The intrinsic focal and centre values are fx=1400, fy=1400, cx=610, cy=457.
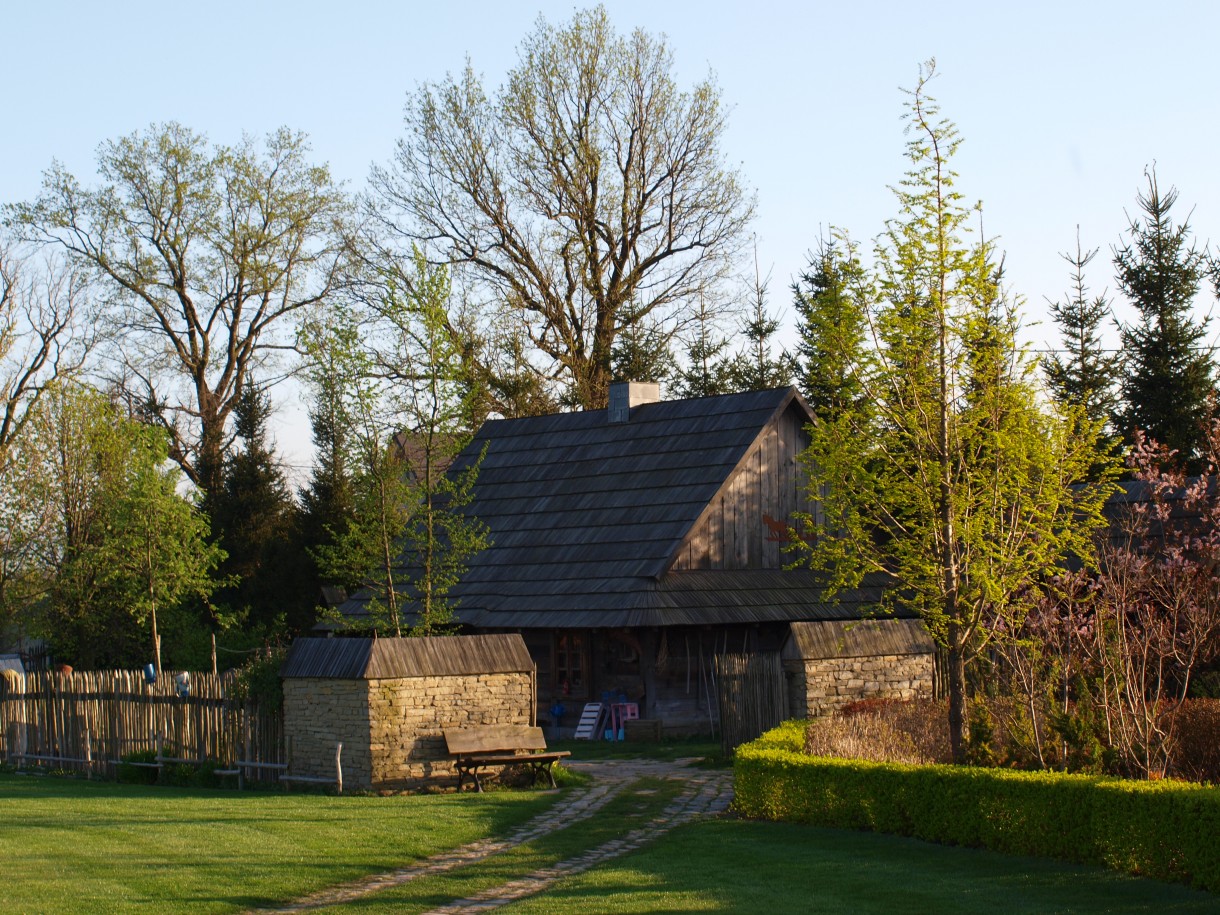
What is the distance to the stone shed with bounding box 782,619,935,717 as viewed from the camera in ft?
59.5

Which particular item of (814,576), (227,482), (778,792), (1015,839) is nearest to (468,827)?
(778,792)

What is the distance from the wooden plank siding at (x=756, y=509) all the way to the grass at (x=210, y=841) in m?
9.95

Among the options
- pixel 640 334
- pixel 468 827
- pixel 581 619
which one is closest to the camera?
pixel 468 827

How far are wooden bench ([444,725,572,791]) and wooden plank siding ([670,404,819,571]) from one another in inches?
317

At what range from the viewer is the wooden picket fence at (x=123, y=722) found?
18.5 meters

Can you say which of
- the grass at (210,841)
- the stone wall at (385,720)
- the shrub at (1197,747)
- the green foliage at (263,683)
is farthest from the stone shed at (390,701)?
the shrub at (1197,747)

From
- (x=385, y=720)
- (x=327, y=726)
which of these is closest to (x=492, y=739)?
(x=385, y=720)

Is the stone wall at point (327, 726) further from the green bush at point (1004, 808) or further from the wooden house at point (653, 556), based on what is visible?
the wooden house at point (653, 556)

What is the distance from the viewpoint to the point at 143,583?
2686 centimetres

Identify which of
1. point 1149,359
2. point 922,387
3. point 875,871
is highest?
point 1149,359

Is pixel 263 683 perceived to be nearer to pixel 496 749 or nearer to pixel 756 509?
pixel 496 749

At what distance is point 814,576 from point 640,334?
525 inches

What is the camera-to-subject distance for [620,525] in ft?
87.4

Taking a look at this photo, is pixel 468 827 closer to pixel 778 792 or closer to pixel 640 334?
pixel 778 792
